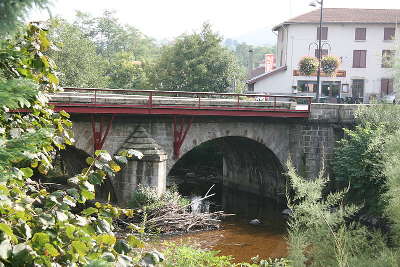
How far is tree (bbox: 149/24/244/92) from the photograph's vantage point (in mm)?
38656

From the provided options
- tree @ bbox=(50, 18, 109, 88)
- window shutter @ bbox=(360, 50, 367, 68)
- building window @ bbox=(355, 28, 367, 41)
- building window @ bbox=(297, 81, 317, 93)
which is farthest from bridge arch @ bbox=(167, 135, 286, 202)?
building window @ bbox=(355, 28, 367, 41)

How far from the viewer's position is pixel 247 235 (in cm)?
2014

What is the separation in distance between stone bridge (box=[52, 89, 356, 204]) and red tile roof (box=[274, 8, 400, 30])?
54.9 ft

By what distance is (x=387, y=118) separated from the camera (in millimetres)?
21797

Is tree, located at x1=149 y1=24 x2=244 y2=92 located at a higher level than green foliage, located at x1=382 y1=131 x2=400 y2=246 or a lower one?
higher

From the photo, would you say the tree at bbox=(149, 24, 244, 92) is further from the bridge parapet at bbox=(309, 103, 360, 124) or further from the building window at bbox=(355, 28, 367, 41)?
the bridge parapet at bbox=(309, 103, 360, 124)

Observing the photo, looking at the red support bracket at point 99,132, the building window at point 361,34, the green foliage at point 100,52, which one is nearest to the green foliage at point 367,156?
the red support bracket at point 99,132

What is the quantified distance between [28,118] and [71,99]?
1360 cm

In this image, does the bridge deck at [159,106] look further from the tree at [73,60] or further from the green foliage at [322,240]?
the tree at [73,60]

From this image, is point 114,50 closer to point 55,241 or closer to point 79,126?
point 79,126

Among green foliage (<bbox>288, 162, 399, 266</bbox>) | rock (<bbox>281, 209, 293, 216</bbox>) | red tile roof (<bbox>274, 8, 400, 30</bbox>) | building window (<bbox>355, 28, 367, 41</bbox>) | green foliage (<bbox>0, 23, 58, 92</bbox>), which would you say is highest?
red tile roof (<bbox>274, 8, 400, 30</bbox>)

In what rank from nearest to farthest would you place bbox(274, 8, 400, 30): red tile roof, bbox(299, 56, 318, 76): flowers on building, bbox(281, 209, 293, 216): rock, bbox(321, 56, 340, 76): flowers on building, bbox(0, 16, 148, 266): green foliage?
bbox(0, 16, 148, 266): green foliage, bbox(281, 209, 293, 216): rock, bbox(299, 56, 318, 76): flowers on building, bbox(321, 56, 340, 76): flowers on building, bbox(274, 8, 400, 30): red tile roof

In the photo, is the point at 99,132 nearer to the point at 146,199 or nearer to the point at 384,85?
the point at 146,199

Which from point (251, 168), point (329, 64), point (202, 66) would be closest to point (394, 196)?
point (251, 168)
